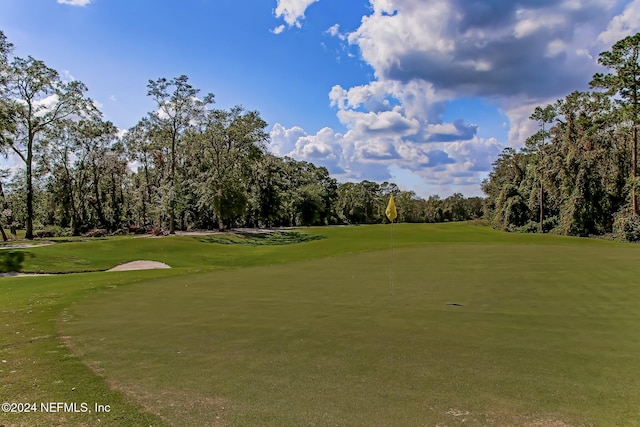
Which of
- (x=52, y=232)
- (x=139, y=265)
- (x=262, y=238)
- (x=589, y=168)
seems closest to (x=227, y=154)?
(x=262, y=238)

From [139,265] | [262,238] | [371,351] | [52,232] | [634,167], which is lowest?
[139,265]

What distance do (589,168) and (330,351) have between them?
4772 centimetres

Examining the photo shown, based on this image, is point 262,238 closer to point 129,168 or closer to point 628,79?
point 129,168

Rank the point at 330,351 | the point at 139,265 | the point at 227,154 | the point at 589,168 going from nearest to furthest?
the point at 330,351
the point at 139,265
the point at 589,168
the point at 227,154

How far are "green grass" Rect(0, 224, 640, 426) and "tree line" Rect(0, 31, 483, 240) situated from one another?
26.4 meters

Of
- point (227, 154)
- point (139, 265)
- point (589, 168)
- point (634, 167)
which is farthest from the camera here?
point (227, 154)

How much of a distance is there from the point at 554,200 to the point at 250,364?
55660mm

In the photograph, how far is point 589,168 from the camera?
42.9m

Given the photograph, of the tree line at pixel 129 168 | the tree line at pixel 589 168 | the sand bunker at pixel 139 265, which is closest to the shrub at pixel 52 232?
the tree line at pixel 129 168

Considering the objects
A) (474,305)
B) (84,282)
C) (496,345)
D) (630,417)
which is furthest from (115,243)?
(630,417)

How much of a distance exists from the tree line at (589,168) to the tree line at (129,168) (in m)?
37.8

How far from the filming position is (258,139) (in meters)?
53.7

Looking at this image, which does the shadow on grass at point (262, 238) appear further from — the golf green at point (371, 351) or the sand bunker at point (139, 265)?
the golf green at point (371, 351)

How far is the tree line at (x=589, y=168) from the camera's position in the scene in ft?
118
